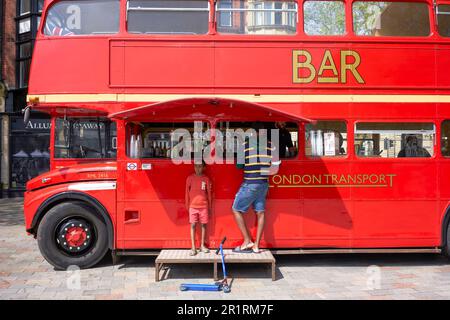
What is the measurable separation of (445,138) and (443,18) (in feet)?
5.89

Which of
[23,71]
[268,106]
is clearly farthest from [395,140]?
[23,71]

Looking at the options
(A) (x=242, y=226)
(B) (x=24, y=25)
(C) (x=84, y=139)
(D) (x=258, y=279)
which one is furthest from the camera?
Answer: (B) (x=24, y=25)

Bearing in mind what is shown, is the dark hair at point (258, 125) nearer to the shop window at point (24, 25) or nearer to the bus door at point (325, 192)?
the bus door at point (325, 192)

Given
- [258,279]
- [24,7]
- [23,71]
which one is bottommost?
[258,279]

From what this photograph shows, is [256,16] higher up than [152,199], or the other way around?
[256,16]

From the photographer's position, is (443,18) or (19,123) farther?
(19,123)

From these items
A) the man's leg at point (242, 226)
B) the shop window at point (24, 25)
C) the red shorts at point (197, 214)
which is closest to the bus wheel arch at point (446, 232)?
the man's leg at point (242, 226)

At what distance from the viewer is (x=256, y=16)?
20.7ft

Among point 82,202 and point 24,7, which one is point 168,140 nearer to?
point 82,202

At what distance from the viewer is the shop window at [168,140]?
20.9ft

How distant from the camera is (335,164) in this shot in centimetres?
639

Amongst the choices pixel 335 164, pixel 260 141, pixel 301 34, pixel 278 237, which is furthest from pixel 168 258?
pixel 301 34

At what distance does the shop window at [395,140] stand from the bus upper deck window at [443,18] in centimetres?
141

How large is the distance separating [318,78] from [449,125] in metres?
2.10
